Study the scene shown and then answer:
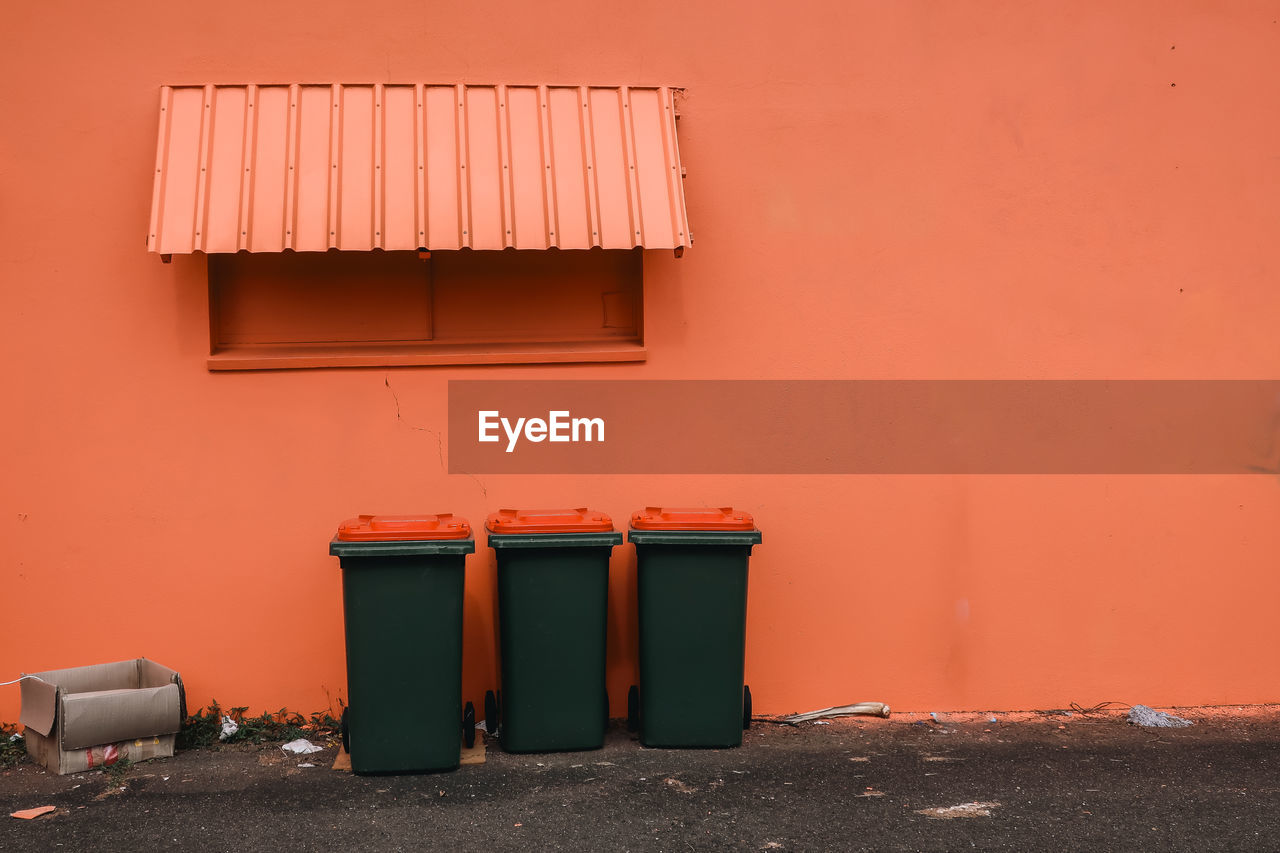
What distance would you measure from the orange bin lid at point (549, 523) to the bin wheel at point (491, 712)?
0.90 m

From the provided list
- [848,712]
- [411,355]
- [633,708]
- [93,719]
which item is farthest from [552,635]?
[93,719]

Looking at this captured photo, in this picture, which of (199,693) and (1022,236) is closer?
(199,693)

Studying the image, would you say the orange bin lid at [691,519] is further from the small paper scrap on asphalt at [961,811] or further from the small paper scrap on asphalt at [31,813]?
the small paper scrap on asphalt at [31,813]

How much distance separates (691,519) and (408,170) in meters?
2.23

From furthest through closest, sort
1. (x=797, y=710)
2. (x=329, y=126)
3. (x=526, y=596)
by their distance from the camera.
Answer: (x=797, y=710), (x=329, y=126), (x=526, y=596)

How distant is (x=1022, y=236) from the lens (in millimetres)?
5574

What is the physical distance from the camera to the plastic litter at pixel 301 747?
16.3ft

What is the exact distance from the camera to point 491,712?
17.0 ft

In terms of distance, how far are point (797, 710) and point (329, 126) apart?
12.8 ft

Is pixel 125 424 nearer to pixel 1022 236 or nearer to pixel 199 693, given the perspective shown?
pixel 199 693

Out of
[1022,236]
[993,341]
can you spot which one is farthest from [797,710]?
[1022,236]

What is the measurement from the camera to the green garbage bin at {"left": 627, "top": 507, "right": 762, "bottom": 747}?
4.92 m

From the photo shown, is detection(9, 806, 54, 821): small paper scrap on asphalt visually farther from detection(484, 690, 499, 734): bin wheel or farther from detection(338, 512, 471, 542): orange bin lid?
detection(484, 690, 499, 734): bin wheel

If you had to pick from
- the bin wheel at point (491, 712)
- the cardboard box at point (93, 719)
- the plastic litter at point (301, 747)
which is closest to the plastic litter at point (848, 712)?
the bin wheel at point (491, 712)
